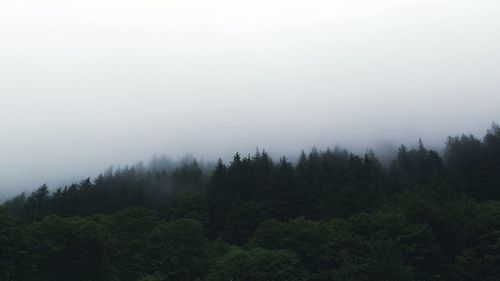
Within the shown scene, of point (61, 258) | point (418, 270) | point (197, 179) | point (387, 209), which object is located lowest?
point (418, 270)

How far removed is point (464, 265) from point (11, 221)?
5089 cm

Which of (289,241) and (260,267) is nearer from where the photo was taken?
(260,267)

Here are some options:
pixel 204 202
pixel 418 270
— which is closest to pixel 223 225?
pixel 204 202

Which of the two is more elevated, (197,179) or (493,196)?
(197,179)

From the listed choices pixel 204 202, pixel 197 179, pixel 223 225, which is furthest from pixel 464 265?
pixel 197 179

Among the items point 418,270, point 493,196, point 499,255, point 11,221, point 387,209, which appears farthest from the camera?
point 493,196

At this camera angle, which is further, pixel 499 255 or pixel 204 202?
pixel 204 202

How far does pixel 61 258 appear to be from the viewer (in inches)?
2040

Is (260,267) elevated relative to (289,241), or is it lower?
lower

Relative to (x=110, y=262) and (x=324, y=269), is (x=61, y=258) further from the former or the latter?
(x=324, y=269)

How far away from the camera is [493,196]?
251 feet

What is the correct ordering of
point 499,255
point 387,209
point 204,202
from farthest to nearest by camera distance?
point 204,202
point 387,209
point 499,255

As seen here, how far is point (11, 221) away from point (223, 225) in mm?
34633

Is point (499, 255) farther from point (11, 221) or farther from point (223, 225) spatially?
point (11, 221)
